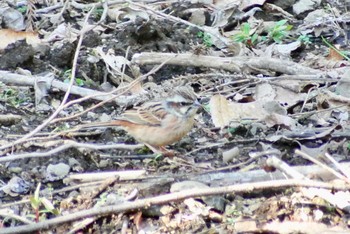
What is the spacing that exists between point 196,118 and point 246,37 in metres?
1.60

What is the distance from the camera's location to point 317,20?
26.0ft

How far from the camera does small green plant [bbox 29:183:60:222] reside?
14.6 feet

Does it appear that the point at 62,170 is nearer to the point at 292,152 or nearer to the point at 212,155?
the point at 212,155

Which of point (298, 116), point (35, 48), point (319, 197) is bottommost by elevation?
point (35, 48)

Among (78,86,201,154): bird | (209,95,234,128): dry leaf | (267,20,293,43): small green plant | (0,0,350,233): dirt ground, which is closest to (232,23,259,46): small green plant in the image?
(0,0,350,233): dirt ground

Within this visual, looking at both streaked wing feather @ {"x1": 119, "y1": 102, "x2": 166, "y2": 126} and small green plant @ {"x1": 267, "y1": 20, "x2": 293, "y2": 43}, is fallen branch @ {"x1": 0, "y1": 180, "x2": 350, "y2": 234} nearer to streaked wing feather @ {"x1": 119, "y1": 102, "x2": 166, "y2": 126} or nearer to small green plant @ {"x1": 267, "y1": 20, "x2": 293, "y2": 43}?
streaked wing feather @ {"x1": 119, "y1": 102, "x2": 166, "y2": 126}

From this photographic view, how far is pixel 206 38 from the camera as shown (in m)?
7.66

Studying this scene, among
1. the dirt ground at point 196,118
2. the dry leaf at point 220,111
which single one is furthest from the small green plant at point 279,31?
the dry leaf at point 220,111

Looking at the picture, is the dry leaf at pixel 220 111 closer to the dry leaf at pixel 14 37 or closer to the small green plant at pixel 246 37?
the small green plant at pixel 246 37

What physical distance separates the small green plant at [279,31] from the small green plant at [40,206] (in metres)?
3.50

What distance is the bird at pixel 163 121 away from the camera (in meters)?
5.48

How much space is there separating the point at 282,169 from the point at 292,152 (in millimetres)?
976

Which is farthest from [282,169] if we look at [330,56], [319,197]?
[330,56]

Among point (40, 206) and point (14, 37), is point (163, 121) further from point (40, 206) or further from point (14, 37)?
point (14, 37)
